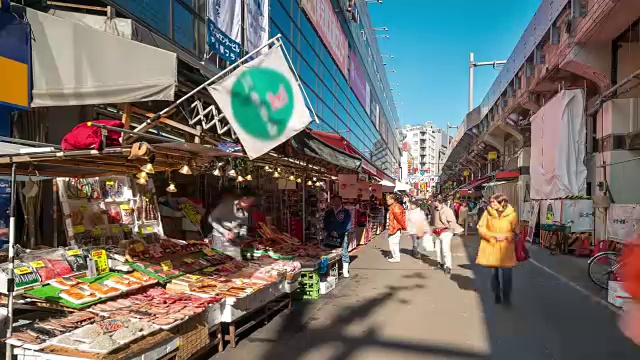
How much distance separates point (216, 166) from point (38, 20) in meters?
2.95

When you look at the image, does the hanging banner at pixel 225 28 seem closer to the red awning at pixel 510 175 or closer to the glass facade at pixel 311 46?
the glass facade at pixel 311 46

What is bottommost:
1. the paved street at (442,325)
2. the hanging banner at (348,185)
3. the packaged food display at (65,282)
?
the paved street at (442,325)

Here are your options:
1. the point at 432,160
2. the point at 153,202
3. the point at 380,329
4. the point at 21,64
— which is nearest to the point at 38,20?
the point at 21,64

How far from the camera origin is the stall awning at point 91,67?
4.33m

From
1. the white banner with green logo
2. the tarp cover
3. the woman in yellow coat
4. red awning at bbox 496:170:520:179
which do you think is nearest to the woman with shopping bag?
the woman in yellow coat

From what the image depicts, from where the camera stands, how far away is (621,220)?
13.1 metres

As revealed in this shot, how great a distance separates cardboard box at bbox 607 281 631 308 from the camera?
7.57 metres

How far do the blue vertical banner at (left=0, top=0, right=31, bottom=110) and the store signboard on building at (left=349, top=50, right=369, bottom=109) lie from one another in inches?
1019

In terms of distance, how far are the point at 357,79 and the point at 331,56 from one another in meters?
10.7

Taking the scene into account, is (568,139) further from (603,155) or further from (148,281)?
(148,281)

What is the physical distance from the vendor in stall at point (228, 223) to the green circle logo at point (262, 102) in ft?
10.9

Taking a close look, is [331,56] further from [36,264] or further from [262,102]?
[36,264]

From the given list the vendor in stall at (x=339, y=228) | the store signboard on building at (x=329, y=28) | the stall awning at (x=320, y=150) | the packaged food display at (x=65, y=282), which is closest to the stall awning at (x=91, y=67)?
the packaged food display at (x=65, y=282)

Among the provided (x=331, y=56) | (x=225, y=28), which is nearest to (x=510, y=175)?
(x=331, y=56)
